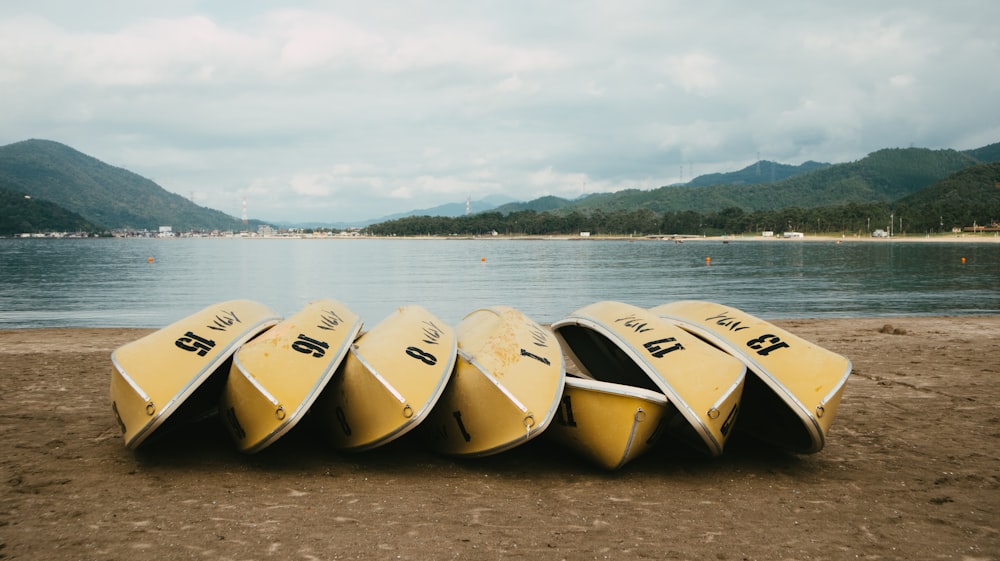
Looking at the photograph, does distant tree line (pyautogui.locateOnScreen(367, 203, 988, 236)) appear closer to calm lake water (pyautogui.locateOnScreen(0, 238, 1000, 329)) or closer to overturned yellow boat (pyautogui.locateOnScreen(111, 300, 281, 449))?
calm lake water (pyautogui.locateOnScreen(0, 238, 1000, 329))

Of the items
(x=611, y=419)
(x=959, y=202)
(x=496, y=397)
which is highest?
(x=959, y=202)

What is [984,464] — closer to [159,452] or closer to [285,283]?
[159,452]

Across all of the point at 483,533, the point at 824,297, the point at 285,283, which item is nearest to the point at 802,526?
the point at 483,533

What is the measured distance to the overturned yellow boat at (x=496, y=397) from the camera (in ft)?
17.6

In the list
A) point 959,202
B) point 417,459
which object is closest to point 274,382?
point 417,459

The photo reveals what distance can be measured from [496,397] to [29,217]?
724 feet

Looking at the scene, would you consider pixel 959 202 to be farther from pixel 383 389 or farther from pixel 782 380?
pixel 383 389

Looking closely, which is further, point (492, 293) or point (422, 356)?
point (492, 293)

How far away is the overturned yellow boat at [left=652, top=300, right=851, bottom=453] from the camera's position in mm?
5570

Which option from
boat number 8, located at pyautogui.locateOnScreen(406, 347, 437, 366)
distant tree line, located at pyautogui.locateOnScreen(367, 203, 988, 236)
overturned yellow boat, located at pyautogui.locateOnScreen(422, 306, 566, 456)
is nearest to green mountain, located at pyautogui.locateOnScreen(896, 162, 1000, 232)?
distant tree line, located at pyautogui.locateOnScreen(367, 203, 988, 236)

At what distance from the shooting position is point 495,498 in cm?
521

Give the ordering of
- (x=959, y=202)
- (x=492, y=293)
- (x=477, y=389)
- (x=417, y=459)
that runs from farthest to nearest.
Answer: (x=959, y=202) < (x=492, y=293) < (x=417, y=459) < (x=477, y=389)

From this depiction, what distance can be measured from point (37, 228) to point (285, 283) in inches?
7184

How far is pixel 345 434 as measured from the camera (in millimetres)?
5859
